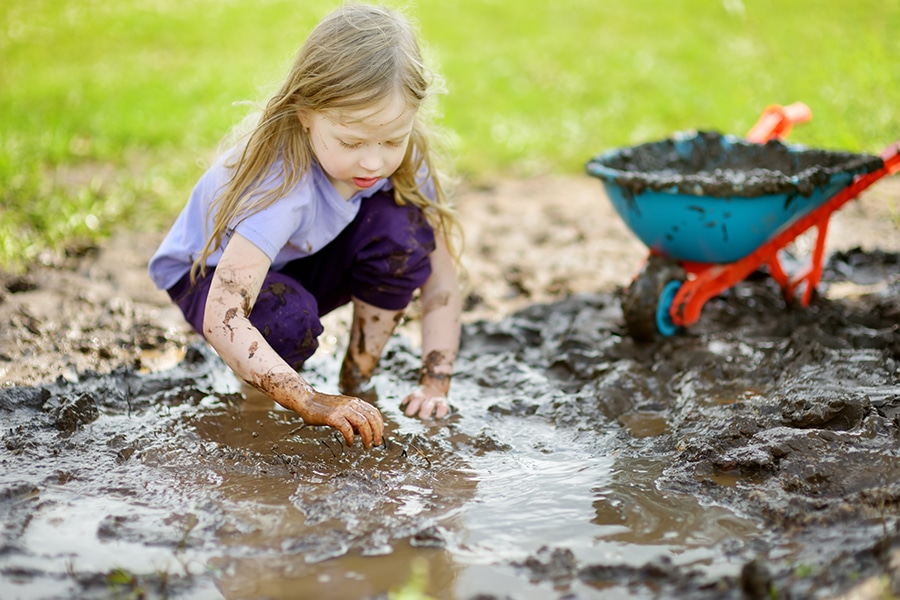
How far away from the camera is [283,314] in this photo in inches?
99.6

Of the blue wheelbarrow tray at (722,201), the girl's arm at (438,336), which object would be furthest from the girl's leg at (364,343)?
the blue wheelbarrow tray at (722,201)

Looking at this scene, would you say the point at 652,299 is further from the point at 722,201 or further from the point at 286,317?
the point at 286,317

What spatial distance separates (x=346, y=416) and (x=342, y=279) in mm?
791

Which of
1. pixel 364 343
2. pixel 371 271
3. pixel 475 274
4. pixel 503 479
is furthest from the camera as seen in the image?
pixel 475 274

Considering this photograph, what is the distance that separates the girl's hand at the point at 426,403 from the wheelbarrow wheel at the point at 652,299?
778 mm

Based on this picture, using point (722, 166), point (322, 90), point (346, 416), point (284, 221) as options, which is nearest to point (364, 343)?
point (284, 221)

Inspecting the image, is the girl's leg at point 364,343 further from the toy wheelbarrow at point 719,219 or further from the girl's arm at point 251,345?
the toy wheelbarrow at point 719,219

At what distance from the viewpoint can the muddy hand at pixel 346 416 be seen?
2.15m

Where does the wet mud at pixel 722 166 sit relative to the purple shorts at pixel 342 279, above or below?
above

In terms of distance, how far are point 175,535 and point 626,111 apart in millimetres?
5455

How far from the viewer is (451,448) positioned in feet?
8.09

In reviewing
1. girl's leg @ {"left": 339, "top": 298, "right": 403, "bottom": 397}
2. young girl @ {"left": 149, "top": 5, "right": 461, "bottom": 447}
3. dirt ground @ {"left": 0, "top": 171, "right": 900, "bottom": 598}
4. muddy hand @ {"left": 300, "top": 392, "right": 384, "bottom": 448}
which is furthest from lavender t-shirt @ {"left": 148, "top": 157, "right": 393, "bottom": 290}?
dirt ground @ {"left": 0, "top": 171, "right": 900, "bottom": 598}

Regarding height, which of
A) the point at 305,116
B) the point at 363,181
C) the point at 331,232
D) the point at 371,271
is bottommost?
the point at 371,271

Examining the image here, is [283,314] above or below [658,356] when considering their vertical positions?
above
